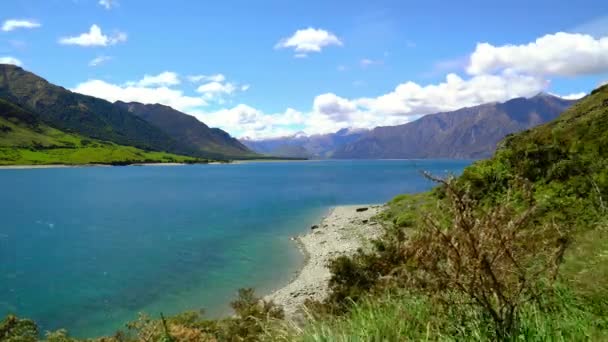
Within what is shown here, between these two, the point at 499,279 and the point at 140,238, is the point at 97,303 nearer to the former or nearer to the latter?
the point at 140,238

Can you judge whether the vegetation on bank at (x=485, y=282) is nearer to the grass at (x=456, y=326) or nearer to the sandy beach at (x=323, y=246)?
the grass at (x=456, y=326)

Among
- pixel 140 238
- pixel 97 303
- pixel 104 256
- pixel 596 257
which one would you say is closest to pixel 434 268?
pixel 596 257

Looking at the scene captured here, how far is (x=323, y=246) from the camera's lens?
50.8 m

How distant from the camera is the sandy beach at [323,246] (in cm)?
3225

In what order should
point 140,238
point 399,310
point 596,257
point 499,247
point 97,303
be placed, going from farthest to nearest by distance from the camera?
point 140,238 < point 97,303 < point 596,257 < point 399,310 < point 499,247

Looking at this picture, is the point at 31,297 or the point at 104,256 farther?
the point at 104,256

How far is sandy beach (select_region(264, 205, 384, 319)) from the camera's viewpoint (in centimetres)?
3225

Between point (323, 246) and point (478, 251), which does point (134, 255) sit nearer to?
point (323, 246)

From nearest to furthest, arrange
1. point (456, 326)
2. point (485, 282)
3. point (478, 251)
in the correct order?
point (478, 251), point (485, 282), point (456, 326)

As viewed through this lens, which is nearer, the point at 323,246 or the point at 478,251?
the point at 478,251

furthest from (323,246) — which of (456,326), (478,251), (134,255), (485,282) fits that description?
(478,251)

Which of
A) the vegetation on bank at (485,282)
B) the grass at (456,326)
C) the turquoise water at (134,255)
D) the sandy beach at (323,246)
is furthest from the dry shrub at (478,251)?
the sandy beach at (323,246)

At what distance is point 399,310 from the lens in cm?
684

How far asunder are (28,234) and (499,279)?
225 feet
